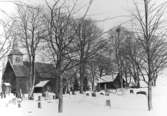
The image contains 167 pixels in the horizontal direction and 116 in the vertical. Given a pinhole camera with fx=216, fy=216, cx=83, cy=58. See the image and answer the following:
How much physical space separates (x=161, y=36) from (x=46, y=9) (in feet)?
11.0

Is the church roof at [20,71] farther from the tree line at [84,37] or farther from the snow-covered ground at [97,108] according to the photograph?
the tree line at [84,37]

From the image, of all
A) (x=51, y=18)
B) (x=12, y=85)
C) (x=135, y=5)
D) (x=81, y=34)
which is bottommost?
(x=12, y=85)

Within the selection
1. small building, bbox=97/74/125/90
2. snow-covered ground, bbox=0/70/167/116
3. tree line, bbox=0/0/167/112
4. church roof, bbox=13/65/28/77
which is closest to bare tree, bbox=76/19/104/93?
tree line, bbox=0/0/167/112

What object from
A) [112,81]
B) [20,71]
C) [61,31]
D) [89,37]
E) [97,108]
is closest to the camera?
[89,37]

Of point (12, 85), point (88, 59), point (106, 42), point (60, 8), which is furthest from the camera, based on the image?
point (12, 85)

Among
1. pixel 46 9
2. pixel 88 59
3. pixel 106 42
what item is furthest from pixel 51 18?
pixel 106 42

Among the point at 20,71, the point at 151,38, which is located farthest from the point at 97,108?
the point at 20,71

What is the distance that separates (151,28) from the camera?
6797mm

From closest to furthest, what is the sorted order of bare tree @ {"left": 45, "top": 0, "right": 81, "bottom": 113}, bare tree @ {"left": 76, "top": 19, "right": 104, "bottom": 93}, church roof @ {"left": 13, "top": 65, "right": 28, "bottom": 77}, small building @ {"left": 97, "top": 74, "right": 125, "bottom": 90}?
bare tree @ {"left": 76, "top": 19, "right": 104, "bottom": 93}, bare tree @ {"left": 45, "top": 0, "right": 81, "bottom": 113}, small building @ {"left": 97, "top": 74, "right": 125, "bottom": 90}, church roof @ {"left": 13, "top": 65, "right": 28, "bottom": 77}

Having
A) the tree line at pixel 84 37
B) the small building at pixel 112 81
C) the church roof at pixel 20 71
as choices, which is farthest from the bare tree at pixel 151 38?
the church roof at pixel 20 71

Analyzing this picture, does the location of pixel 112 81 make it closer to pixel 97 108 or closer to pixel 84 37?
pixel 97 108

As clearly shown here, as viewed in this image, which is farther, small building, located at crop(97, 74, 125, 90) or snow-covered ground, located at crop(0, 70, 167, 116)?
small building, located at crop(97, 74, 125, 90)

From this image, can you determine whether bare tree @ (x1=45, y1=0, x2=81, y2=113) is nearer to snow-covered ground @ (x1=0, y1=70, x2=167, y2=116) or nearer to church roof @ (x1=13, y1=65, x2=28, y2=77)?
snow-covered ground @ (x1=0, y1=70, x2=167, y2=116)

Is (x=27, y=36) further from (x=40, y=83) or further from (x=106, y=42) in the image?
(x=40, y=83)
